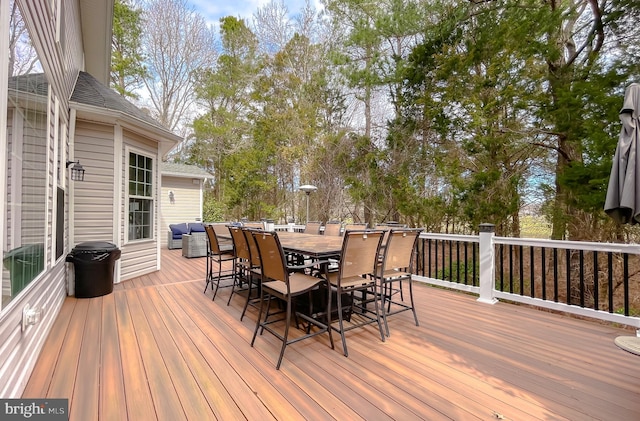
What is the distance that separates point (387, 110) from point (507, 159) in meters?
3.85

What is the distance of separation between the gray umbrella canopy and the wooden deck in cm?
125

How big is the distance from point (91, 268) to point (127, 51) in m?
13.3

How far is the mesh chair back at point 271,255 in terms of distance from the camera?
8.13ft

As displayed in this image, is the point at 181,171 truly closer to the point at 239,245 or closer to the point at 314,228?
the point at 314,228

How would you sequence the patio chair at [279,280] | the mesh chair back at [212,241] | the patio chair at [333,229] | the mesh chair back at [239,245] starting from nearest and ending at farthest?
the patio chair at [279,280], the mesh chair back at [239,245], the mesh chair back at [212,241], the patio chair at [333,229]

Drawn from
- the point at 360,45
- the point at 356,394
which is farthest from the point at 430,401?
the point at 360,45

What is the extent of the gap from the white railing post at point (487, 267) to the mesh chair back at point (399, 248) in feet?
4.61

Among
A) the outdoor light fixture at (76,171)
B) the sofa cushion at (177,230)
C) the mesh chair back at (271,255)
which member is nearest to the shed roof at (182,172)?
the sofa cushion at (177,230)

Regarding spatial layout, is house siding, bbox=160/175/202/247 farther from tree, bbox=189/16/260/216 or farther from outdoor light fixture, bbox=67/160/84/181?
outdoor light fixture, bbox=67/160/84/181

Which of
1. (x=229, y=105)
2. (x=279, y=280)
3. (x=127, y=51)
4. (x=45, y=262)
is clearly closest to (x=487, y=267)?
(x=279, y=280)

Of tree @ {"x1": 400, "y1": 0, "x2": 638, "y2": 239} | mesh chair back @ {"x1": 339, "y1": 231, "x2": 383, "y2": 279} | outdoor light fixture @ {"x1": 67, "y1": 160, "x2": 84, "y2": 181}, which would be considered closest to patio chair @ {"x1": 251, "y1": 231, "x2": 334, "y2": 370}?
mesh chair back @ {"x1": 339, "y1": 231, "x2": 383, "y2": 279}

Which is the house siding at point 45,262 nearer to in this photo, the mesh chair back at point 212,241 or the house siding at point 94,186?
the house siding at point 94,186

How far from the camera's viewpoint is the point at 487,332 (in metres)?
3.04

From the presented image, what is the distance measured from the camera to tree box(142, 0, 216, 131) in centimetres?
1323
